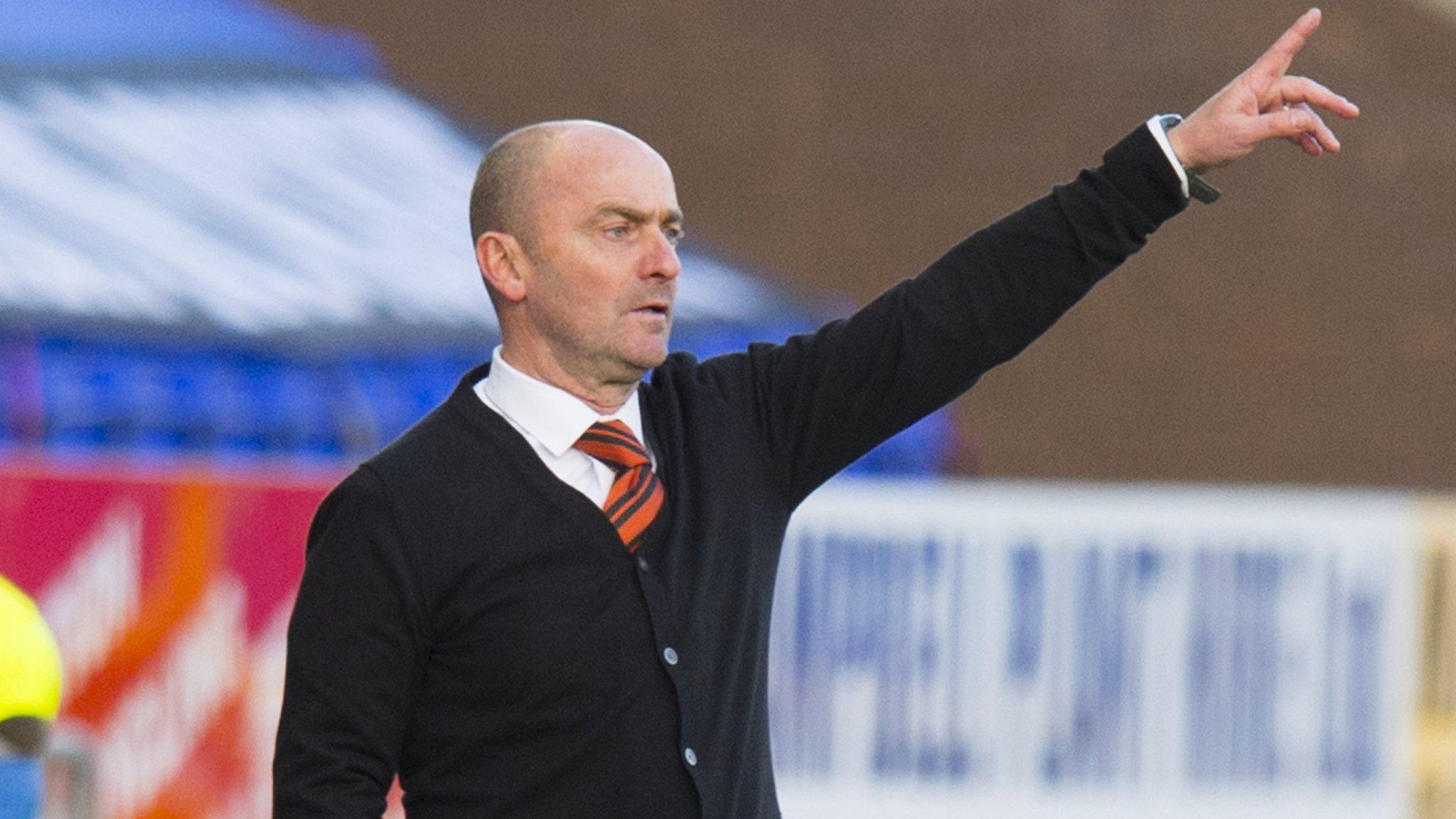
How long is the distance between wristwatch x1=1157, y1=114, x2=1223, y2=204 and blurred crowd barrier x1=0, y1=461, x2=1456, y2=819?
3865mm

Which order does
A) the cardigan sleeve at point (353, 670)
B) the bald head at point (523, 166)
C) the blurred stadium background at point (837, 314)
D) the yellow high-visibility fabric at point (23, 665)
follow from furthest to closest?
the blurred stadium background at point (837, 314)
the bald head at point (523, 166)
the cardigan sleeve at point (353, 670)
the yellow high-visibility fabric at point (23, 665)

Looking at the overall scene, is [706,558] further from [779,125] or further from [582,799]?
[779,125]

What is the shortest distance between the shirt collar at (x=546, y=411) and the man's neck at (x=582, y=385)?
1 centimetres

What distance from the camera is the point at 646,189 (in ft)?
9.20

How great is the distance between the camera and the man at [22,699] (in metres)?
2.50

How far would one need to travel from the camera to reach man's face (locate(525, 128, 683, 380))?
278 cm

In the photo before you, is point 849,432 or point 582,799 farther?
point 849,432

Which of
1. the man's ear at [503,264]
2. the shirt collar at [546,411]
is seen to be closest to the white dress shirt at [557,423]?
the shirt collar at [546,411]

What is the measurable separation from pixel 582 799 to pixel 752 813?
216 millimetres

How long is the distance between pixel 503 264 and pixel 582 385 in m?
0.20

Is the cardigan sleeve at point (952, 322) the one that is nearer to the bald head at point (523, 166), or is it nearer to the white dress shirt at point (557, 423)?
the white dress shirt at point (557, 423)

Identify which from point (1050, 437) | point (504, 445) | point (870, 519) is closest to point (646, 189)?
point (504, 445)

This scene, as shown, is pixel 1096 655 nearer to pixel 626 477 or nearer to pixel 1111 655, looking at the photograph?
pixel 1111 655

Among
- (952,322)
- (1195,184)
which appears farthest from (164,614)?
(1195,184)
